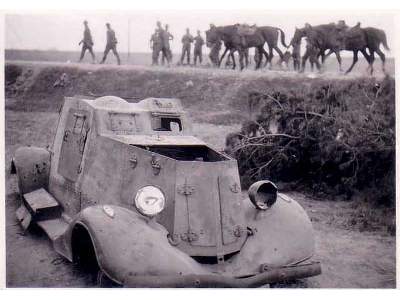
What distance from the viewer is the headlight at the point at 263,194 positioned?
4520 millimetres

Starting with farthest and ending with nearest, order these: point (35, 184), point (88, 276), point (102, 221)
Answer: point (35, 184)
point (88, 276)
point (102, 221)

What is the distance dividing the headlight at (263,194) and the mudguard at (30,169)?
2724 mm

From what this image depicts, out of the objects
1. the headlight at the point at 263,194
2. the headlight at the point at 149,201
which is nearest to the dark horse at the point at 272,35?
the headlight at the point at 263,194

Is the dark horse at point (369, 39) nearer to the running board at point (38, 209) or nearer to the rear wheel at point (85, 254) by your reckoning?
the rear wheel at point (85, 254)

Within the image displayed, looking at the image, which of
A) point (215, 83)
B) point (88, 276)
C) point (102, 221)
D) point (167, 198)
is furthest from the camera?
point (215, 83)

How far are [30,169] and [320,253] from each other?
352cm

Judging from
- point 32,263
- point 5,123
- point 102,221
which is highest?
point 5,123

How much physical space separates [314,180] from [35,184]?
4.00 metres

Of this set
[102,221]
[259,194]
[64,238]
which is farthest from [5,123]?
[259,194]

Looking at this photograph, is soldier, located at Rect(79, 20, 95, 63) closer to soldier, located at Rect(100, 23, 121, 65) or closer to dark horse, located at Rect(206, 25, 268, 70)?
soldier, located at Rect(100, 23, 121, 65)

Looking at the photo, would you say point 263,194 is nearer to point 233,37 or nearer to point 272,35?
point 272,35

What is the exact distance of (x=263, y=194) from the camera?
465 cm

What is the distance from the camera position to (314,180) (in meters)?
7.43
